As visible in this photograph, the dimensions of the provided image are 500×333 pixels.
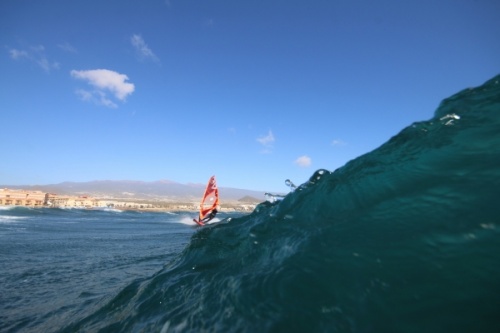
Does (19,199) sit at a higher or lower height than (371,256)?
lower

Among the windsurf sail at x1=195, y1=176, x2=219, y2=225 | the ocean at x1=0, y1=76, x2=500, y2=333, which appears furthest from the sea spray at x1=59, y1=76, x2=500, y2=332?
the windsurf sail at x1=195, y1=176, x2=219, y2=225

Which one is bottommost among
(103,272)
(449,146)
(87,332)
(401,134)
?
(103,272)

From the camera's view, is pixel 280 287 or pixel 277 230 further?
pixel 277 230

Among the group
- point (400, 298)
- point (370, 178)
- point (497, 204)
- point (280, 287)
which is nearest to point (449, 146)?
point (370, 178)

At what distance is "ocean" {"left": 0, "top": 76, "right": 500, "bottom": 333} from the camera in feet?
8.41

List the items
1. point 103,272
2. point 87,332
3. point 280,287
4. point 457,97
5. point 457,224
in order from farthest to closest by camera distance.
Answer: point 103,272
point 457,97
point 87,332
point 457,224
point 280,287

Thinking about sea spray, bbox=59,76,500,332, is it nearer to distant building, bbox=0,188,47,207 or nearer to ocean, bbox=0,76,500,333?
ocean, bbox=0,76,500,333

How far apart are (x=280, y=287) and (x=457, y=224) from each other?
2227mm

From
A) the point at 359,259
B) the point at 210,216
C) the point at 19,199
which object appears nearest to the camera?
the point at 359,259

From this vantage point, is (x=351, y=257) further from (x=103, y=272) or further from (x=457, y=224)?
(x=103, y=272)

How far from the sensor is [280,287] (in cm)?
311

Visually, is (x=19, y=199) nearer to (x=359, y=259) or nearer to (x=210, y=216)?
(x=210, y=216)

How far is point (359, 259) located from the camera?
3.22 meters

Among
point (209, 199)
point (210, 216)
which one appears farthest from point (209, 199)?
point (210, 216)
